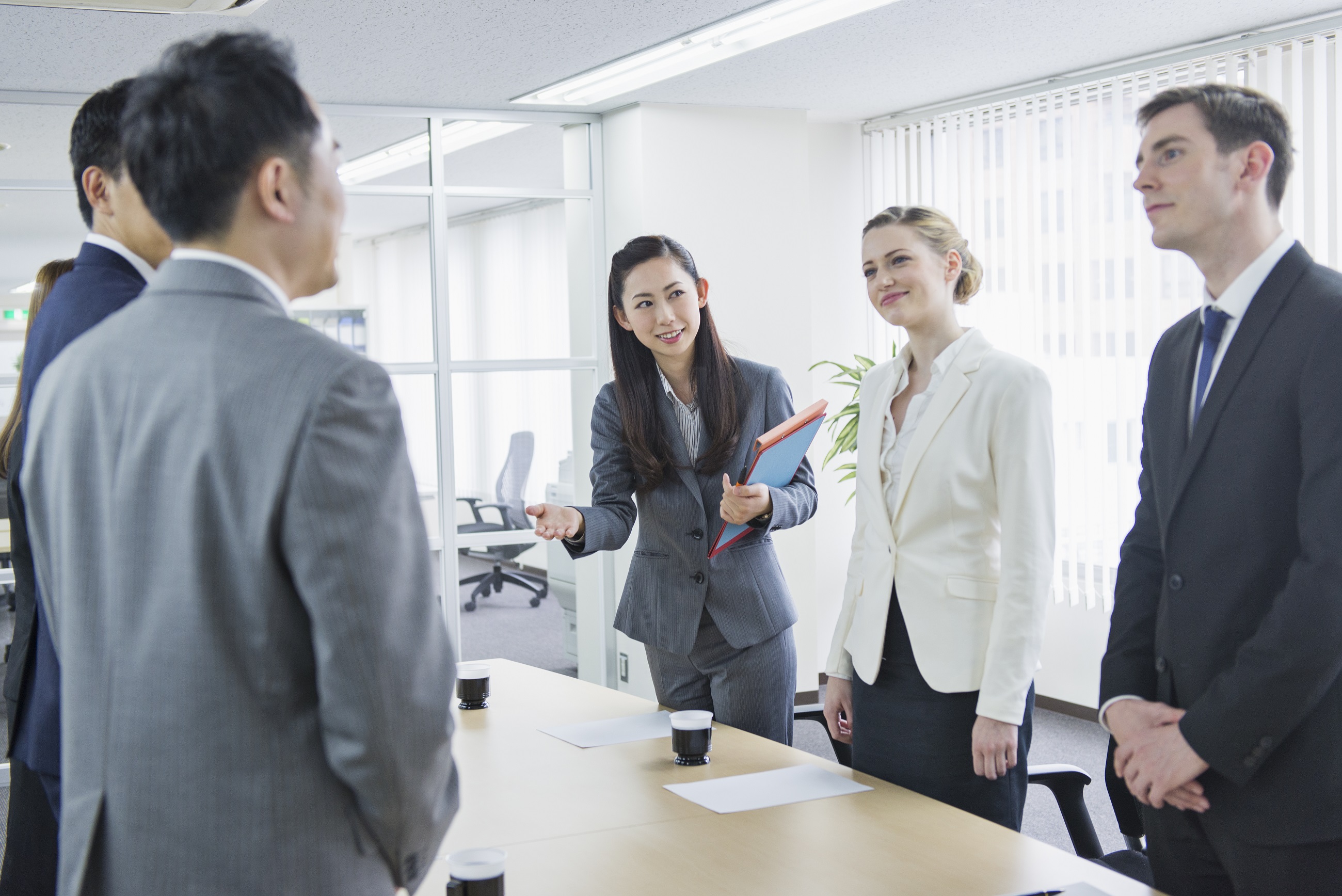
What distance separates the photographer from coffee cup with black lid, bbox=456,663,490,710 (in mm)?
2637

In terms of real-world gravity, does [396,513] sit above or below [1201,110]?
below

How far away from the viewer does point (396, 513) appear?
3.51 ft

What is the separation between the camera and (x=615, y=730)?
7.79 feet

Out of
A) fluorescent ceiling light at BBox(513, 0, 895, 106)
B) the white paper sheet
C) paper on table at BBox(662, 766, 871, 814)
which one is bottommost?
the white paper sheet

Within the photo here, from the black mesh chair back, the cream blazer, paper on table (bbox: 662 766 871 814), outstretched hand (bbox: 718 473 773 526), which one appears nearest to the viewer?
paper on table (bbox: 662 766 871 814)

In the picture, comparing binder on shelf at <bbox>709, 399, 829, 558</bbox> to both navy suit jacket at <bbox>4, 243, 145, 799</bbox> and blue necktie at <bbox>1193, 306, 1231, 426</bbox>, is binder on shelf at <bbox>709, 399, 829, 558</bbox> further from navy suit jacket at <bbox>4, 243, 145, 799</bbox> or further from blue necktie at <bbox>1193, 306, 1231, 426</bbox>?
navy suit jacket at <bbox>4, 243, 145, 799</bbox>

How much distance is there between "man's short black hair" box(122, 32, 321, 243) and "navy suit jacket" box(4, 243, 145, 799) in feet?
1.78

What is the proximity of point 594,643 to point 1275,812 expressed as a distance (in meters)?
4.28

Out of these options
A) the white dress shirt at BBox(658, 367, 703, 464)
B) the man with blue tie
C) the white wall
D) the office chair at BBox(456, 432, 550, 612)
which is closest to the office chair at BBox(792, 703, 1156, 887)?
the man with blue tie

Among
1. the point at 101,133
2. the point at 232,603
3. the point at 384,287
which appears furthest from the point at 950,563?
the point at 384,287

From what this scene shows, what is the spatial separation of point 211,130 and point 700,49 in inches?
136

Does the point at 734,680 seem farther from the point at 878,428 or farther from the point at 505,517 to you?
the point at 505,517

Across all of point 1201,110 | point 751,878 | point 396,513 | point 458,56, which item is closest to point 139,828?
point 396,513

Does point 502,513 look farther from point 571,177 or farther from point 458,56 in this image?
point 458,56
